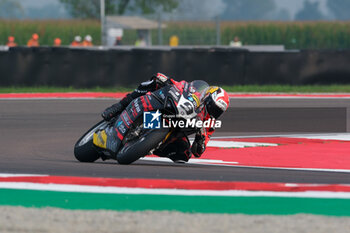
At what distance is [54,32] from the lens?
41406 millimetres

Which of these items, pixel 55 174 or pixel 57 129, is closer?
pixel 55 174

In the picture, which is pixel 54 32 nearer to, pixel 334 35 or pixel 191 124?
pixel 334 35

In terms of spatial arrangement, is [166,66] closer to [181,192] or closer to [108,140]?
[108,140]

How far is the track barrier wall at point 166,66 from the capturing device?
1922 cm

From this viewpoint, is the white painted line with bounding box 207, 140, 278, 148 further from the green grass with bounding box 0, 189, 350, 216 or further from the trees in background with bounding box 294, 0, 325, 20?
the trees in background with bounding box 294, 0, 325, 20

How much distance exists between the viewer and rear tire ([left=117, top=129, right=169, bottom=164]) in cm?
766

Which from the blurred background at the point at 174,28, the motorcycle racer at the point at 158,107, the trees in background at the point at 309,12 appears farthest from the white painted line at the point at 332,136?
the trees in background at the point at 309,12

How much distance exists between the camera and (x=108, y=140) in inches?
322

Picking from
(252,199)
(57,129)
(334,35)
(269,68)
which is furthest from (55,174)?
(334,35)

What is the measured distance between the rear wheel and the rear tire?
0.73 meters

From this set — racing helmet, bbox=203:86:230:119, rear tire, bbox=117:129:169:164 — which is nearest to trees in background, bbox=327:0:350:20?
racing helmet, bbox=203:86:230:119

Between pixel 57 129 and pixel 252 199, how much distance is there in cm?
651

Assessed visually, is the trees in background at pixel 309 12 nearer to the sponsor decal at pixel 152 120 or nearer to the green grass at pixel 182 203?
the sponsor decal at pixel 152 120

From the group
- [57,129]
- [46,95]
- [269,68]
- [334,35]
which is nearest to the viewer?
[57,129]
